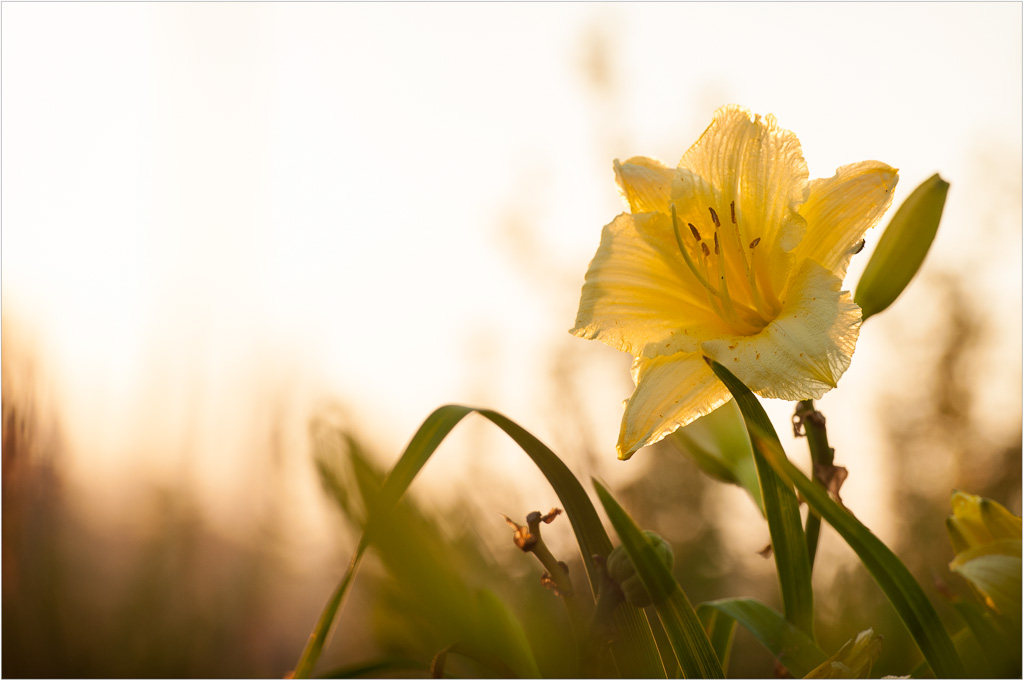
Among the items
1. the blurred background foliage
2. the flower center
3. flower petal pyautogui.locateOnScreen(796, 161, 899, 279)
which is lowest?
the blurred background foliage

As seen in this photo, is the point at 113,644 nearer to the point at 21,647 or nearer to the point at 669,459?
→ the point at 21,647

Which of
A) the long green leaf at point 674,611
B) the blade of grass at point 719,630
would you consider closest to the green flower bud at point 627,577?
the long green leaf at point 674,611

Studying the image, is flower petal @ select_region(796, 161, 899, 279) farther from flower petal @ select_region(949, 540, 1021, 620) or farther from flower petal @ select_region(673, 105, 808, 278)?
flower petal @ select_region(949, 540, 1021, 620)

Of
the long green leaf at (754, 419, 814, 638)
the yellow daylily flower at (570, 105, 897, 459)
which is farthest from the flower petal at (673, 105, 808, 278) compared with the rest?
the long green leaf at (754, 419, 814, 638)

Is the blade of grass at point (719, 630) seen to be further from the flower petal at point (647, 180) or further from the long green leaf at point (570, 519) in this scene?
the flower petal at point (647, 180)

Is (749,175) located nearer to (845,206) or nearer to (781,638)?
(845,206)

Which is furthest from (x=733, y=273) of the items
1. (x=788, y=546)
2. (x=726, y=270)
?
(x=788, y=546)

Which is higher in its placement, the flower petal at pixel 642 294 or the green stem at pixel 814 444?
the flower petal at pixel 642 294
